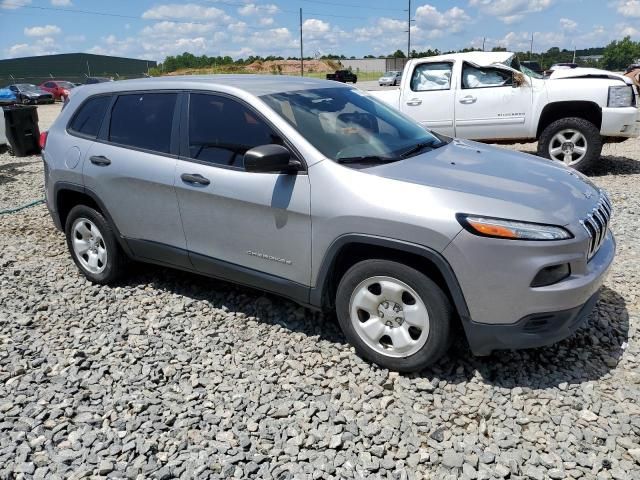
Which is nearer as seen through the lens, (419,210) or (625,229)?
(419,210)

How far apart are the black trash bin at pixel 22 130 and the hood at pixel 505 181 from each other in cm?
1104

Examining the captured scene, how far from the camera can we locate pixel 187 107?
3.80 m

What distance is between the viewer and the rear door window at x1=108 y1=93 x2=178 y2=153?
3.90 m

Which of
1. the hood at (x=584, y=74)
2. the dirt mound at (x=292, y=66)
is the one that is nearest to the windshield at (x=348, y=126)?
the hood at (x=584, y=74)

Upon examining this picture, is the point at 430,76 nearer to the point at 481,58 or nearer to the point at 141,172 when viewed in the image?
the point at 481,58

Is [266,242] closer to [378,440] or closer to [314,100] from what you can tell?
[314,100]

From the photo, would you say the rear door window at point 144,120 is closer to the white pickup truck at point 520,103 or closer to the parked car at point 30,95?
the white pickup truck at point 520,103

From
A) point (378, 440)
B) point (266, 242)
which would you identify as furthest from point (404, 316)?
point (266, 242)

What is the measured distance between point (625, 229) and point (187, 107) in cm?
467

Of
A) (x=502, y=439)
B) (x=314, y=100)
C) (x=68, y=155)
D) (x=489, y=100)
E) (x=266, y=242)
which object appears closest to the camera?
(x=502, y=439)

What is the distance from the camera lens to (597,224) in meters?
3.01

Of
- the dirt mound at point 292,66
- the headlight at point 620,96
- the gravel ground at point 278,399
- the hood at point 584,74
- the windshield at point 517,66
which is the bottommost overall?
the gravel ground at point 278,399

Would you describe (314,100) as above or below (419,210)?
above

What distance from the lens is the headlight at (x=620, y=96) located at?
26.1ft
